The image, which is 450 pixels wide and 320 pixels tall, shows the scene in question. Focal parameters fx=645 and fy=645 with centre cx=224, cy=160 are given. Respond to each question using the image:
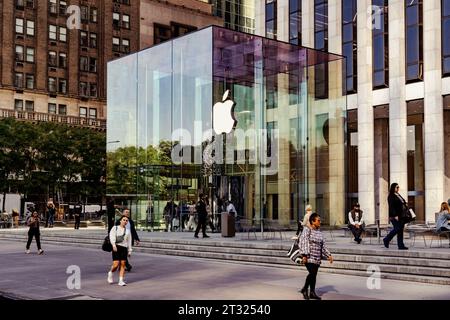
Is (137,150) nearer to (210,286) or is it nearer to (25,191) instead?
(210,286)

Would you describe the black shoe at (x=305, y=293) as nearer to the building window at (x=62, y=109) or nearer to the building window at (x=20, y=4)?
the building window at (x=62, y=109)

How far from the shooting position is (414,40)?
138 ft

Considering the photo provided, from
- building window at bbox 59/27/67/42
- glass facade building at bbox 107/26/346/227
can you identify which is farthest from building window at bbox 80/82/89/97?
glass facade building at bbox 107/26/346/227

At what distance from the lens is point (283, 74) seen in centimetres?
3634

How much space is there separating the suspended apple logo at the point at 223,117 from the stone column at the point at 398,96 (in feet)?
45.6

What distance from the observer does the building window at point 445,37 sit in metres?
40.2

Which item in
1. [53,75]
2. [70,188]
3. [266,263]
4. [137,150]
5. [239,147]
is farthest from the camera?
[53,75]

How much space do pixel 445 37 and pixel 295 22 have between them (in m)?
13.6

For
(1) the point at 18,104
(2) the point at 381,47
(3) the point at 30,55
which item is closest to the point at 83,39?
(3) the point at 30,55

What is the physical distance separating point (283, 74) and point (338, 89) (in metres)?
3.90

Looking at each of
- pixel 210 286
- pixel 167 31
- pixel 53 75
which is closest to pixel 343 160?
pixel 210 286

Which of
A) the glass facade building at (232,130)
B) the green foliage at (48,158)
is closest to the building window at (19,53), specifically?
the green foliage at (48,158)

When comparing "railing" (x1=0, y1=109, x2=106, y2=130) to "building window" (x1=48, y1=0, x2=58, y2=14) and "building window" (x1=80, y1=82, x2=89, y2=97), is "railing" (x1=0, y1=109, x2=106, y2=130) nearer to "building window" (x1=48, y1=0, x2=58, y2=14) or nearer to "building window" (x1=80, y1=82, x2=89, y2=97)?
"building window" (x1=80, y1=82, x2=89, y2=97)

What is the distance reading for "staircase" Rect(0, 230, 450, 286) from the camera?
16703 millimetres
